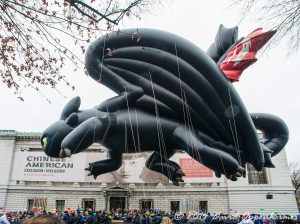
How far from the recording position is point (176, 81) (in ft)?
23.1

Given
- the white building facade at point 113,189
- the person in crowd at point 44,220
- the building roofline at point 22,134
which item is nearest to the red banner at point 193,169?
the white building facade at point 113,189

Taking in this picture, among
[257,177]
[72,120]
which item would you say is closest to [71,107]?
[72,120]

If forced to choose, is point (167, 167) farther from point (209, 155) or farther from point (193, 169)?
point (193, 169)

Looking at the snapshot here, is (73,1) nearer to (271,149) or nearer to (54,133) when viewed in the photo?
(54,133)

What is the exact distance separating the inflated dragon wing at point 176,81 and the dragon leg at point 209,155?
45cm

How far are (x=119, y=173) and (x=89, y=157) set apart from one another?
4868 mm

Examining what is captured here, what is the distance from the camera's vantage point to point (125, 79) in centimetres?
721

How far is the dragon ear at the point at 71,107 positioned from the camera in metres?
Result: 7.35

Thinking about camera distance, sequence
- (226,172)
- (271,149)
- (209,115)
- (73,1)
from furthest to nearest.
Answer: (271,149) < (209,115) < (226,172) < (73,1)

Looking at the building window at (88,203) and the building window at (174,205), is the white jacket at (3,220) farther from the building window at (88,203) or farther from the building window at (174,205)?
the building window at (174,205)

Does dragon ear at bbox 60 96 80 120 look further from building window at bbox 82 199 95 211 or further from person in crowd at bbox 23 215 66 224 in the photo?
building window at bbox 82 199 95 211

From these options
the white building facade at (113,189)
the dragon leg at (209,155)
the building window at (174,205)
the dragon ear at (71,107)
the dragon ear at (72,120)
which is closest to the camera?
the dragon leg at (209,155)

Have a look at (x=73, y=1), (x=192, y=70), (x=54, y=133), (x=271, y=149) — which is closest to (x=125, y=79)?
(x=192, y=70)

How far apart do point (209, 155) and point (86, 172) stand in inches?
1420
